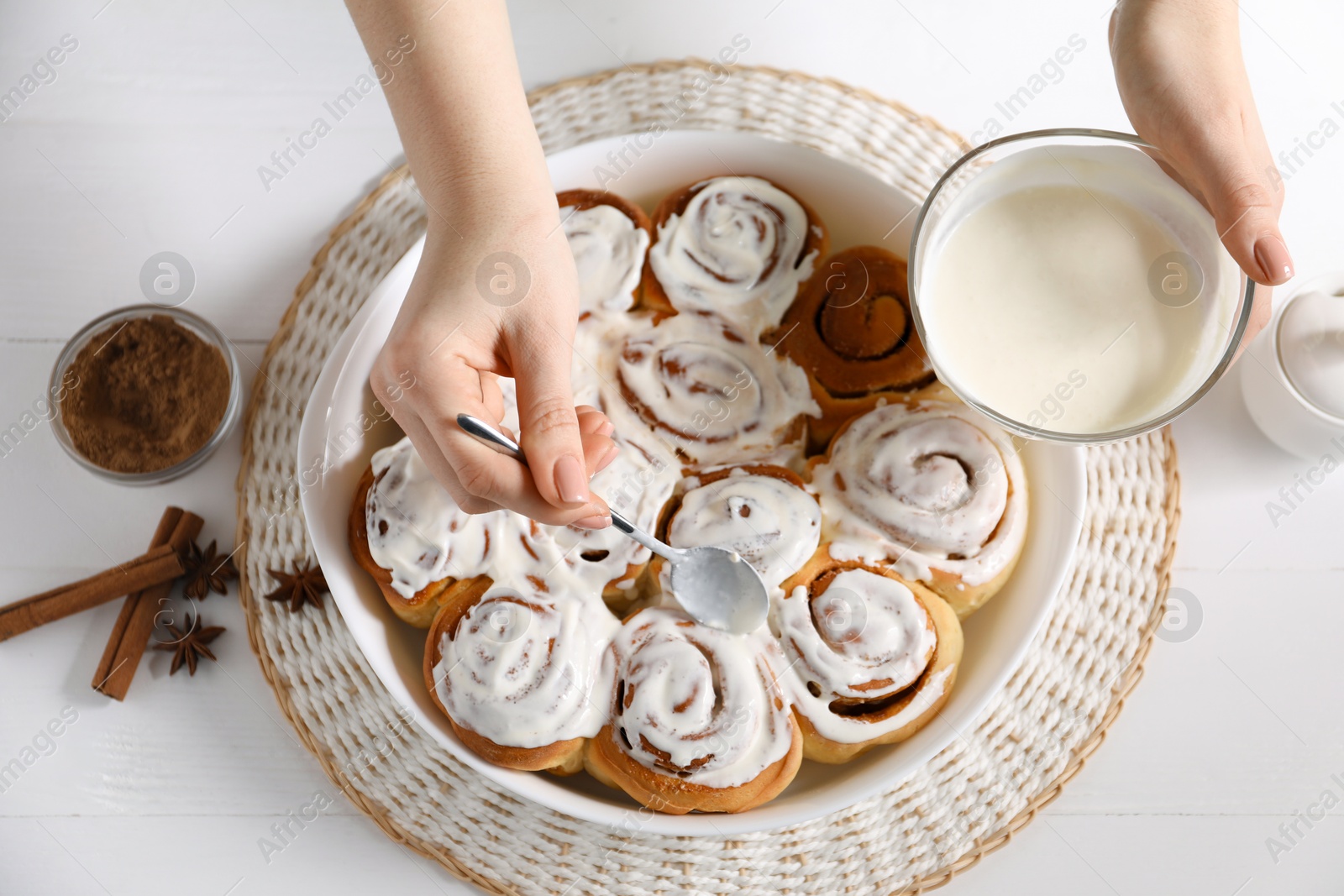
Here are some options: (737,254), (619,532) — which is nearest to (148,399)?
(619,532)

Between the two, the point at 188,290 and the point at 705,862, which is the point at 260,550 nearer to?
the point at 188,290

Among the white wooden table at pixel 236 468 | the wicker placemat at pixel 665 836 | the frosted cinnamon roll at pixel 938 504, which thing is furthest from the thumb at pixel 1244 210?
the white wooden table at pixel 236 468

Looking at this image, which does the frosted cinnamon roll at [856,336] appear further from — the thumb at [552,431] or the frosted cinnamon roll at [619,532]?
the thumb at [552,431]

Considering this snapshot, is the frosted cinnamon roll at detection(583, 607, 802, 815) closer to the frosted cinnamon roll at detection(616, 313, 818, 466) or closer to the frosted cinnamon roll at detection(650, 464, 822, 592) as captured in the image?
the frosted cinnamon roll at detection(650, 464, 822, 592)

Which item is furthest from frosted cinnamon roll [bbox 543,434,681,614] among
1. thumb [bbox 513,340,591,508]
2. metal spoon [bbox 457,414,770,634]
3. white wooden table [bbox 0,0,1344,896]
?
white wooden table [bbox 0,0,1344,896]

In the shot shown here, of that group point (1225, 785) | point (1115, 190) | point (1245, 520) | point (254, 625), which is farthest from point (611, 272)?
point (1225, 785)
